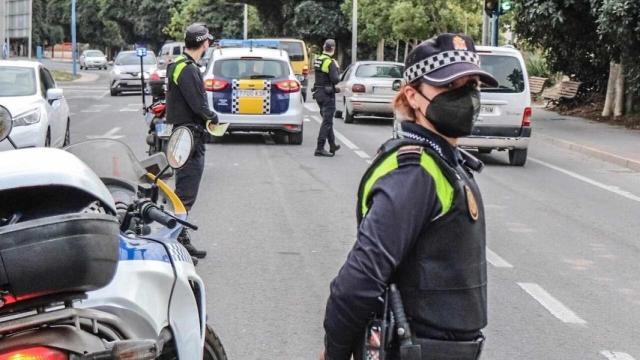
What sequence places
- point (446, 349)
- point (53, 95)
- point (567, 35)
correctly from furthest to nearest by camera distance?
point (567, 35)
point (53, 95)
point (446, 349)

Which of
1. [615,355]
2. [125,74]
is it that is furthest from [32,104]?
[125,74]

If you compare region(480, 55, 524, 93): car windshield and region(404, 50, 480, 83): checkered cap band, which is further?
region(480, 55, 524, 93): car windshield

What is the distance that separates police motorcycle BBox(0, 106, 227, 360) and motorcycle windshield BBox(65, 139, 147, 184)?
39.1 inches

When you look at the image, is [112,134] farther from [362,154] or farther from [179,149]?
[179,149]

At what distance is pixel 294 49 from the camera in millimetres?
35406

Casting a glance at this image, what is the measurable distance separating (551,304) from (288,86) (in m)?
10.9

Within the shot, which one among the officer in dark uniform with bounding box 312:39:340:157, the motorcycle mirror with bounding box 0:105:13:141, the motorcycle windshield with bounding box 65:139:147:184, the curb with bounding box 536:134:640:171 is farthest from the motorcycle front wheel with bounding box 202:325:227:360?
the curb with bounding box 536:134:640:171

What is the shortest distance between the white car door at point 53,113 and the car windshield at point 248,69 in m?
2.90

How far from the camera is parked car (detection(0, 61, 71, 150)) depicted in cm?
1309

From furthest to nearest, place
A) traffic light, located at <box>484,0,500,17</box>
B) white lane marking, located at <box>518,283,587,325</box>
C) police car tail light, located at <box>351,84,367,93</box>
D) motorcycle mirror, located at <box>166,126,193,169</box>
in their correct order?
traffic light, located at <box>484,0,500,17</box> → police car tail light, located at <box>351,84,367,93</box> → white lane marking, located at <box>518,283,587,325</box> → motorcycle mirror, located at <box>166,126,193,169</box>

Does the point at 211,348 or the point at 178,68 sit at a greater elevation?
the point at 178,68

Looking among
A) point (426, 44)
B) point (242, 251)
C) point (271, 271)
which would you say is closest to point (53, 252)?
point (426, 44)

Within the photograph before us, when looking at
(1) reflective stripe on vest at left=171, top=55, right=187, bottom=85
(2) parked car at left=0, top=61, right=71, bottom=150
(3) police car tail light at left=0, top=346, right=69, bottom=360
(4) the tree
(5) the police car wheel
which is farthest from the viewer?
(4) the tree

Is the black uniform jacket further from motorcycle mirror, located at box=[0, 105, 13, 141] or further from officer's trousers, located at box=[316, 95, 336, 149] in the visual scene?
officer's trousers, located at box=[316, 95, 336, 149]
